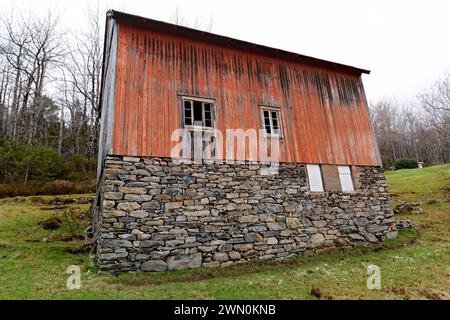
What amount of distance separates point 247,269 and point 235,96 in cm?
522

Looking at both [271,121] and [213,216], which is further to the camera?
[271,121]

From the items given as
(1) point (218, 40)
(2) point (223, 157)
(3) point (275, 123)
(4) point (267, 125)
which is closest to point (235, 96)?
(4) point (267, 125)

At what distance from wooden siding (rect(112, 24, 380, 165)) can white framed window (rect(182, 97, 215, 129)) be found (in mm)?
197

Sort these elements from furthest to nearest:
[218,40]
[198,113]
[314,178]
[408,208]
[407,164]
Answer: [407,164], [408,208], [314,178], [218,40], [198,113]

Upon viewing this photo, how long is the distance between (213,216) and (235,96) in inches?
154

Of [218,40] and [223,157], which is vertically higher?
[218,40]

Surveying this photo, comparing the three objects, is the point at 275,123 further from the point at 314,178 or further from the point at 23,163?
the point at 23,163

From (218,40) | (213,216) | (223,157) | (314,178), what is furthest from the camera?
(314,178)

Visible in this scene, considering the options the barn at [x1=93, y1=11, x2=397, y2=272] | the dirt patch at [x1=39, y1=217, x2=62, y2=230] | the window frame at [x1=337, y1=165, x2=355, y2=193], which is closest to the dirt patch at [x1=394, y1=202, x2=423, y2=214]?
the barn at [x1=93, y1=11, x2=397, y2=272]

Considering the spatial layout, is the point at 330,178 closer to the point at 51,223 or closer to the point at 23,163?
the point at 51,223

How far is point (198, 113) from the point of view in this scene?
28.3 ft

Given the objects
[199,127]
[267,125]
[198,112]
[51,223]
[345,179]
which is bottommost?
[51,223]

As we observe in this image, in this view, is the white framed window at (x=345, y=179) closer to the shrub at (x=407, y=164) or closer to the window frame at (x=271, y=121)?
the window frame at (x=271, y=121)
